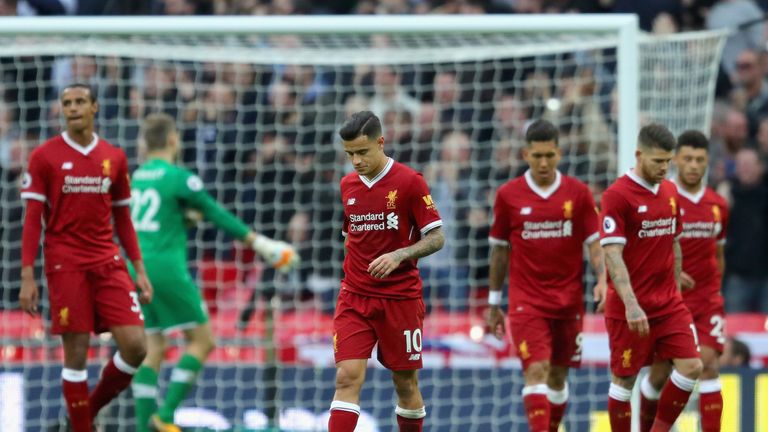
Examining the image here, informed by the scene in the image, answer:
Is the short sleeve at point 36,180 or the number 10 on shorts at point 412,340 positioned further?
the short sleeve at point 36,180

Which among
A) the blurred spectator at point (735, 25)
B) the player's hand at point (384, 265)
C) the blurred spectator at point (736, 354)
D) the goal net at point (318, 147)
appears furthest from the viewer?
the blurred spectator at point (735, 25)

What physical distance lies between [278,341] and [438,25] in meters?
2.84

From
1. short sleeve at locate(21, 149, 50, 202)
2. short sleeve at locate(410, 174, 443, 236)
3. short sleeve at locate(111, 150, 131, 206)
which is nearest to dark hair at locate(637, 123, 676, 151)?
short sleeve at locate(410, 174, 443, 236)

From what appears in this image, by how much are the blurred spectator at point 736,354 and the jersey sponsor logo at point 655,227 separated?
8.72 ft

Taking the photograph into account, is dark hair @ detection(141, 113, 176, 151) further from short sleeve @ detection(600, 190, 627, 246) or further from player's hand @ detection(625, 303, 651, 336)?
player's hand @ detection(625, 303, 651, 336)

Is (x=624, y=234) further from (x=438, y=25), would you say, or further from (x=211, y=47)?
(x=211, y=47)

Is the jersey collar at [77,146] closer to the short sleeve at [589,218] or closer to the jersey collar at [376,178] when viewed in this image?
the jersey collar at [376,178]

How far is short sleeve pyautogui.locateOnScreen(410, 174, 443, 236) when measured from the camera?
7051 millimetres

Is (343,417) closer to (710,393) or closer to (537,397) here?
(537,397)

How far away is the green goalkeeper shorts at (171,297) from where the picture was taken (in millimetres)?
9656

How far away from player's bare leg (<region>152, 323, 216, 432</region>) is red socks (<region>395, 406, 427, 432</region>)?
265 cm

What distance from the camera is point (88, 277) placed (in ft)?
26.9

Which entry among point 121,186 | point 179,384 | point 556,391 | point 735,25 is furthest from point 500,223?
point 735,25

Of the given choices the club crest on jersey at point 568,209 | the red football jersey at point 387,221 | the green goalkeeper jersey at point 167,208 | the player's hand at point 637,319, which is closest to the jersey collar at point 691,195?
the club crest on jersey at point 568,209
